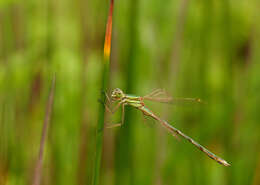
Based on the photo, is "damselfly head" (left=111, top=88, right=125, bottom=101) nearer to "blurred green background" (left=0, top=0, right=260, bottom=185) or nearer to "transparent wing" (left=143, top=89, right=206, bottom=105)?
"blurred green background" (left=0, top=0, right=260, bottom=185)

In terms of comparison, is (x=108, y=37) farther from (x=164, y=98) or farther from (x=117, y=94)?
(x=164, y=98)

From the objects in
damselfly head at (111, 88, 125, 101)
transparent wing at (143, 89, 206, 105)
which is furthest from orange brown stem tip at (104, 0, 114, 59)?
transparent wing at (143, 89, 206, 105)

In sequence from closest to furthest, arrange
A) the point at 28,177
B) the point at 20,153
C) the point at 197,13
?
1. the point at 28,177
2. the point at 20,153
3. the point at 197,13

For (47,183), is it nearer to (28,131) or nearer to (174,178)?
(28,131)

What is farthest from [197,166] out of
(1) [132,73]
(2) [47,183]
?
(2) [47,183]

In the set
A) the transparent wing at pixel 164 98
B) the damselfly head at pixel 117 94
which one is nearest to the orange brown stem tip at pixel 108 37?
the damselfly head at pixel 117 94

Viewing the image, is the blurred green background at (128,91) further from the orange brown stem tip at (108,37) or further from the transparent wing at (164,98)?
the orange brown stem tip at (108,37)
